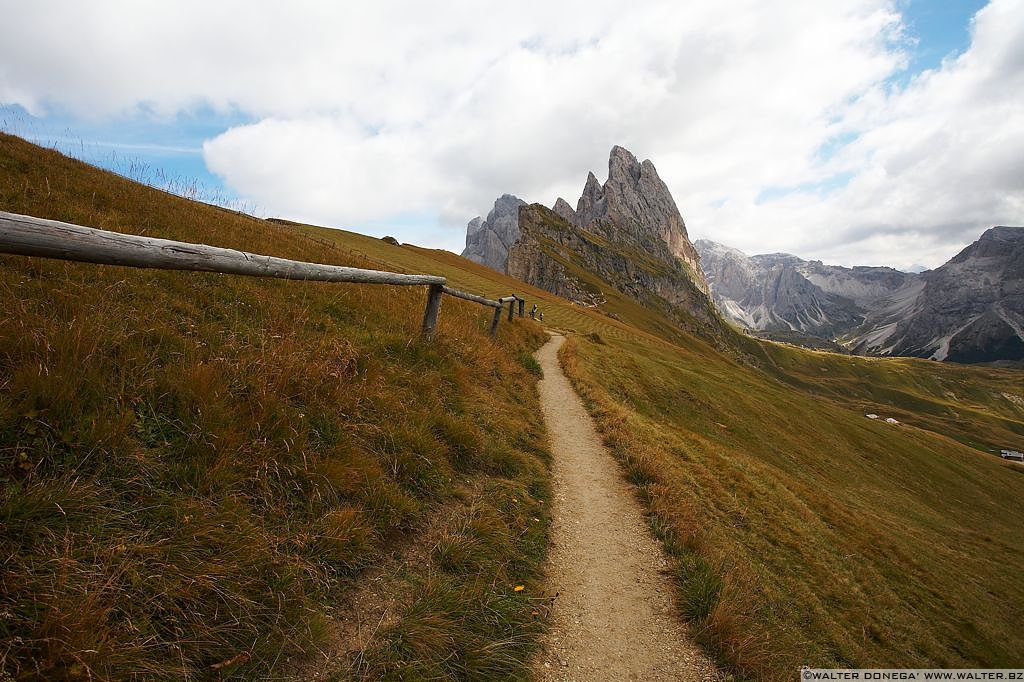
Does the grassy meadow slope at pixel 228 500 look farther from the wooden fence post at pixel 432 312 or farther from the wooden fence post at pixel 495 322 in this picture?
the wooden fence post at pixel 495 322

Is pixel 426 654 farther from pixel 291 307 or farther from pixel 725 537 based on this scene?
pixel 725 537

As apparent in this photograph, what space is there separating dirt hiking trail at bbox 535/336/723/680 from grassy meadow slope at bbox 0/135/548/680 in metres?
0.42

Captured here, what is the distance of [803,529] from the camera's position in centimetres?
1217

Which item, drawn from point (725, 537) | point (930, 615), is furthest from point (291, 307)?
point (930, 615)

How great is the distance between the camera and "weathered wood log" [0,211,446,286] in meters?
3.13

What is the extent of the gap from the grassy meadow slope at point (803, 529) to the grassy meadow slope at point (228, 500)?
2.83m

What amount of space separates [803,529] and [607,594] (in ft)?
32.9

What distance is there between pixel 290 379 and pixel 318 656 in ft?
9.43

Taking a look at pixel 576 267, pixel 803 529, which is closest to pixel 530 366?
pixel 803 529

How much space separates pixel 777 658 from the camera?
523 cm

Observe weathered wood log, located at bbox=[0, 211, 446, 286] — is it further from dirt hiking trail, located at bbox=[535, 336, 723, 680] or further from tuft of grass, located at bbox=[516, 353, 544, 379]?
tuft of grass, located at bbox=[516, 353, 544, 379]

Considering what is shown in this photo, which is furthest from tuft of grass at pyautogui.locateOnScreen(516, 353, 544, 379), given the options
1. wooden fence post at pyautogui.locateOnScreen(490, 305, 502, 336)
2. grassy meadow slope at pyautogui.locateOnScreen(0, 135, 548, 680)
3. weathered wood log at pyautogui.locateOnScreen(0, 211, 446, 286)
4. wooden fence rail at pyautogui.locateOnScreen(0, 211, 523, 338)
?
weathered wood log at pyautogui.locateOnScreen(0, 211, 446, 286)

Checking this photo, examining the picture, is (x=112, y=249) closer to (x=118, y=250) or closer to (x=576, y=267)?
(x=118, y=250)

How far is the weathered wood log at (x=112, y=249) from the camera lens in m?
3.13
